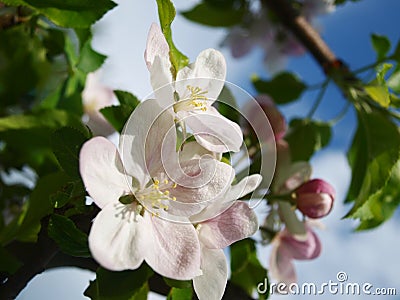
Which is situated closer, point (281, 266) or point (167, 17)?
point (167, 17)

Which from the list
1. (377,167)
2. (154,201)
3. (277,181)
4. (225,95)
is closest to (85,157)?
(154,201)

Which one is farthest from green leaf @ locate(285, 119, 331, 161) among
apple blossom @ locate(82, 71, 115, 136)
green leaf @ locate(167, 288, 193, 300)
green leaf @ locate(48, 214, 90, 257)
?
green leaf @ locate(48, 214, 90, 257)

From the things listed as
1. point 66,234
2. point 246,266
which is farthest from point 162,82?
point 246,266

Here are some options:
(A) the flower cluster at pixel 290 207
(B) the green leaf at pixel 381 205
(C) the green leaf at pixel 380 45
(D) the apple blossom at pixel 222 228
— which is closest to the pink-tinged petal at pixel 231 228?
(D) the apple blossom at pixel 222 228

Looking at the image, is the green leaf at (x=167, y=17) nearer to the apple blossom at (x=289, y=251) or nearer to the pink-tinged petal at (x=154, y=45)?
the pink-tinged petal at (x=154, y=45)

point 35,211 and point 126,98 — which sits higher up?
point 126,98

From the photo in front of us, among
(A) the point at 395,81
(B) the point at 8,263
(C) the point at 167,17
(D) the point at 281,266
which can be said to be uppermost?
(C) the point at 167,17

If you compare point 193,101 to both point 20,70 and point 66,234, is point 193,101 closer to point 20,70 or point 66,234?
point 66,234
